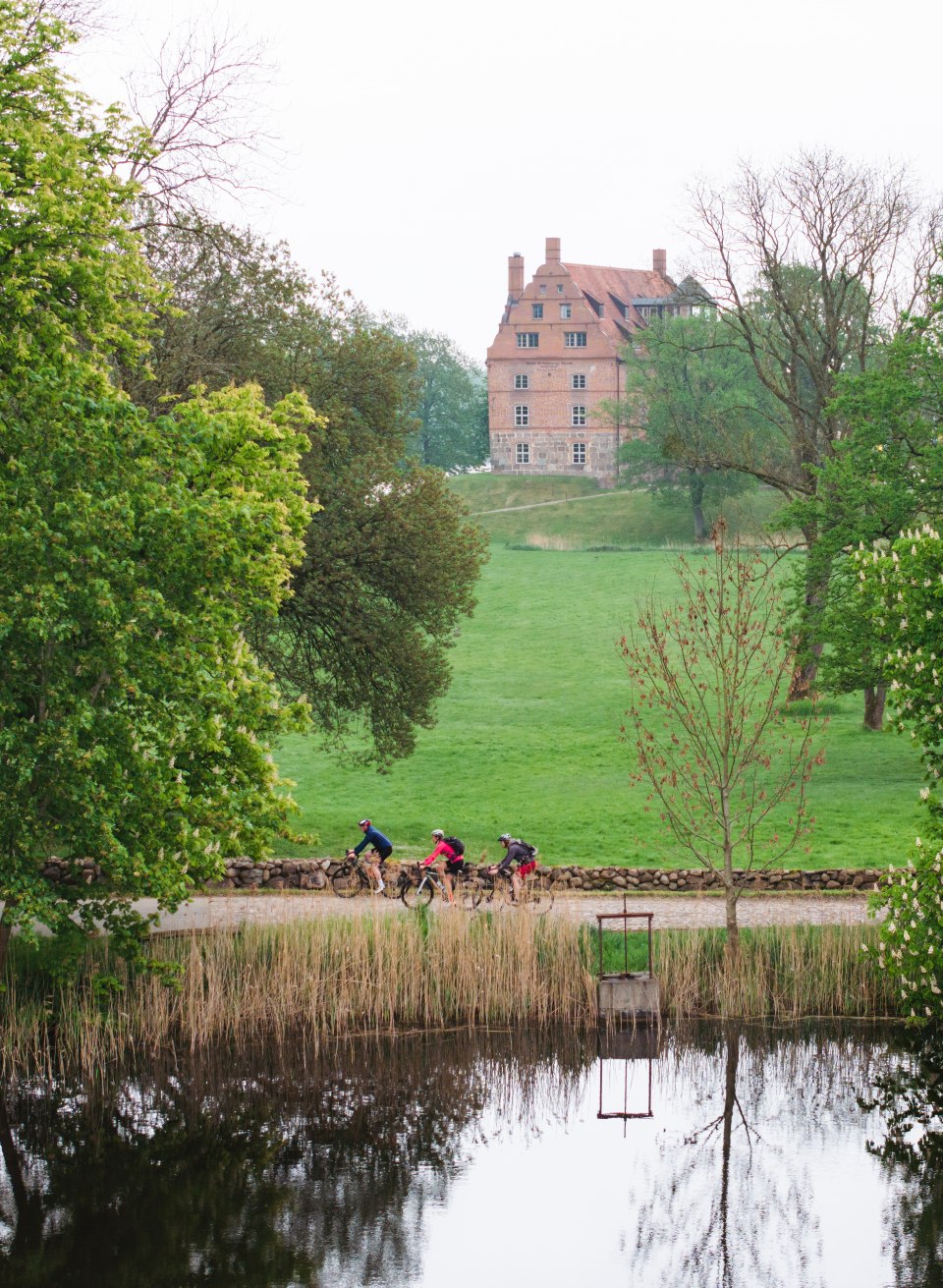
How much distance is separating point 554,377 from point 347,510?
68.5 metres

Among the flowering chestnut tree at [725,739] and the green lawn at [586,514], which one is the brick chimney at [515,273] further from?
the flowering chestnut tree at [725,739]

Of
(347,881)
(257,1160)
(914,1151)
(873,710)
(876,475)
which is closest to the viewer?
(257,1160)

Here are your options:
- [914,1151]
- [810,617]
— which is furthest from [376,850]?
[810,617]

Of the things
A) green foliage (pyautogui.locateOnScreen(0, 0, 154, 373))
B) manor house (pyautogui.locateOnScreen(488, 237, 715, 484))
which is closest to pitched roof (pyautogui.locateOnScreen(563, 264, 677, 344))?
manor house (pyautogui.locateOnScreen(488, 237, 715, 484))

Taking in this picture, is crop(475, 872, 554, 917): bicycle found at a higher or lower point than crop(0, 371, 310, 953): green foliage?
lower

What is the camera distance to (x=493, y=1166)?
14.6 m

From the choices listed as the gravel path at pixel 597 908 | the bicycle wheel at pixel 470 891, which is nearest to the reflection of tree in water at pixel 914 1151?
the gravel path at pixel 597 908

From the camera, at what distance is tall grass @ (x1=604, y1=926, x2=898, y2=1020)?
1883 centimetres

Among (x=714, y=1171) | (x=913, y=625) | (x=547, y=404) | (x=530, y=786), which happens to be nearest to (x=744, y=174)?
(x=530, y=786)

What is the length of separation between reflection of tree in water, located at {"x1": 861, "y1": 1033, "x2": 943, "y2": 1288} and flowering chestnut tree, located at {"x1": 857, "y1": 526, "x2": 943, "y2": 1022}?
56 centimetres

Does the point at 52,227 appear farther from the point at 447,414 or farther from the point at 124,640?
the point at 447,414

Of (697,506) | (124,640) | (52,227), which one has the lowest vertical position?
(124,640)

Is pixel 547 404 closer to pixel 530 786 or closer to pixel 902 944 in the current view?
pixel 530 786

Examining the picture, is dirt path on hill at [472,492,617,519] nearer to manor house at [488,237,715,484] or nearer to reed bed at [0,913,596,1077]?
manor house at [488,237,715,484]
